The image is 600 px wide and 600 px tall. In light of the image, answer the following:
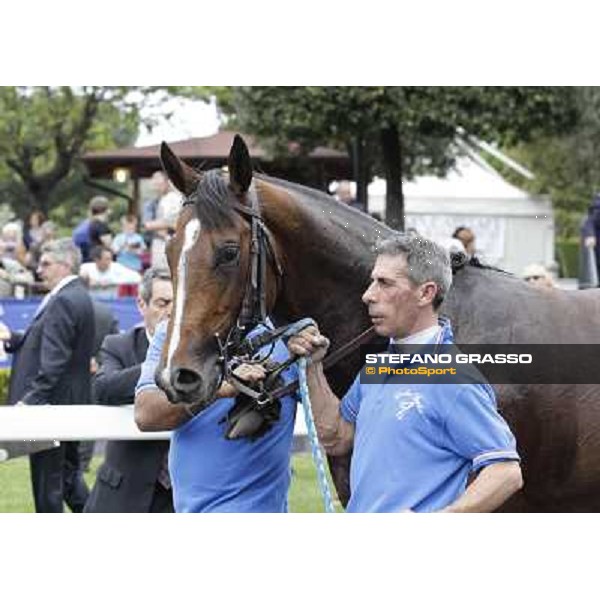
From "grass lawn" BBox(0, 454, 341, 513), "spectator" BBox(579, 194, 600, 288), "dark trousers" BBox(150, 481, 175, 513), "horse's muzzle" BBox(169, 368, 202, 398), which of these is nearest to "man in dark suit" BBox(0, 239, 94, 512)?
"grass lawn" BBox(0, 454, 341, 513)

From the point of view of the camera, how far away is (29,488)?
1002cm

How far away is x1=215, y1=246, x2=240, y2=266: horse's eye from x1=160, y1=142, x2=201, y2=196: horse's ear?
11.2 inches

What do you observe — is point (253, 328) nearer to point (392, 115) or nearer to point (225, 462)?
point (225, 462)

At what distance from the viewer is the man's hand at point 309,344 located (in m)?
4.45

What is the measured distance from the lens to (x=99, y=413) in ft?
23.2

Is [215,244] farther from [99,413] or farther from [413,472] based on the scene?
[99,413]

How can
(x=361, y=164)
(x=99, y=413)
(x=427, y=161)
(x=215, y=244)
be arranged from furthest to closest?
1. (x=427, y=161)
2. (x=361, y=164)
3. (x=99, y=413)
4. (x=215, y=244)

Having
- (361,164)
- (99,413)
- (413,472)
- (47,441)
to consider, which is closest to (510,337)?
(413,472)

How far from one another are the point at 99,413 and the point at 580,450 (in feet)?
8.99

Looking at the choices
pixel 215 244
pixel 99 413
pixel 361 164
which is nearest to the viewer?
pixel 215 244

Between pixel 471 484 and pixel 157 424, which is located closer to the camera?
pixel 471 484

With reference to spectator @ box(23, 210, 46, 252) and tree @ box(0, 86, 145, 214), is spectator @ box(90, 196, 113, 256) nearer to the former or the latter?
spectator @ box(23, 210, 46, 252)

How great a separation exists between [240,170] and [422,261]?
100 cm

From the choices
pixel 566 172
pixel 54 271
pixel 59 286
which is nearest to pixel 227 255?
pixel 59 286
